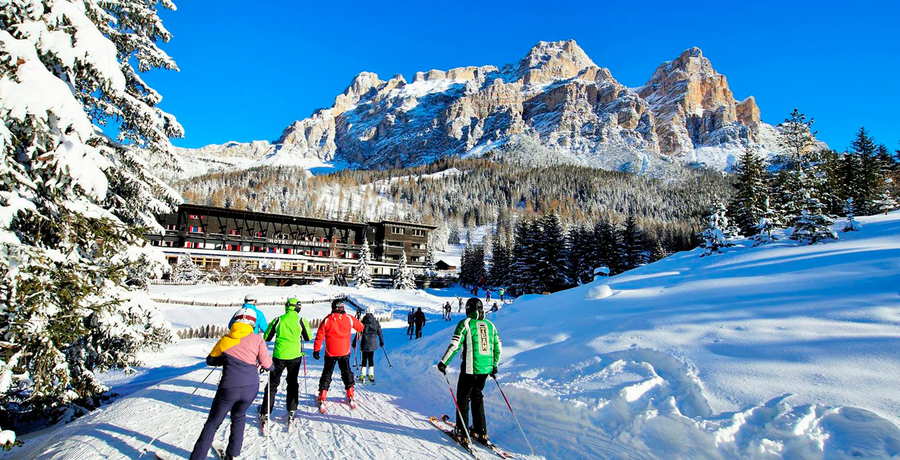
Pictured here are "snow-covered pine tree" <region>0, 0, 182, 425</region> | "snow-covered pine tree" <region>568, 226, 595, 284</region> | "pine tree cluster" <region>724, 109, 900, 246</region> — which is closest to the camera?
"snow-covered pine tree" <region>0, 0, 182, 425</region>

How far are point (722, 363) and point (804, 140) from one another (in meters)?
36.2

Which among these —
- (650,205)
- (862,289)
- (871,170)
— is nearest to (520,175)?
(650,205)

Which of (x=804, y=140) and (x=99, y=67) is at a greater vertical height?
(x=804, y=140)

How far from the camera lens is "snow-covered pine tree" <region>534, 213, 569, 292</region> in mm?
46688

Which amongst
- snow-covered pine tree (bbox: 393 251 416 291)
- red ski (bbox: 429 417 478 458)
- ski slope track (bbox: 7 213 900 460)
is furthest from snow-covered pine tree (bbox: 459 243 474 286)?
red ski (bbox: 429 417 478 458)

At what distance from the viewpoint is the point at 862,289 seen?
8.05 m

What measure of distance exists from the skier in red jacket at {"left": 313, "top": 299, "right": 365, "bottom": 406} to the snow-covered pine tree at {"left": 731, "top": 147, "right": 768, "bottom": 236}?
31.0m

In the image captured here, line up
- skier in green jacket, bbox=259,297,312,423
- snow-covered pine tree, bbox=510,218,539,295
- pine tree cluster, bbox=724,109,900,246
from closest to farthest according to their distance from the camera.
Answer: skier in green jacket, bbox=259,297,312,423
pine tree cluster, bbox=724,109,900,246
snow-covered pine tree, bbox=510,218,539,295

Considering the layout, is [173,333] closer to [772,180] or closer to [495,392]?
[495,392]

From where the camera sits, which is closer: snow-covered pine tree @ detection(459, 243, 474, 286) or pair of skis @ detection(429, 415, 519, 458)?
pair of skis @ detection(429, 415, 519, 458)

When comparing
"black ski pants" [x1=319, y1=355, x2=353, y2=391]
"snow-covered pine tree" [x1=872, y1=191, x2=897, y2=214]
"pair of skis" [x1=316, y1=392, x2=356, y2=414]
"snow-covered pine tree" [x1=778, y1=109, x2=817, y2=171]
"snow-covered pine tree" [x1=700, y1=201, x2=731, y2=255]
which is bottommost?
"pair of skis" [x1=316, y1=392, x2=356, y2=414]

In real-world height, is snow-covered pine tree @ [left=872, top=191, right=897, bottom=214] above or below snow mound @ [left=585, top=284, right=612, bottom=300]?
above

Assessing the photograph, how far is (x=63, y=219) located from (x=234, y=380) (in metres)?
4.53

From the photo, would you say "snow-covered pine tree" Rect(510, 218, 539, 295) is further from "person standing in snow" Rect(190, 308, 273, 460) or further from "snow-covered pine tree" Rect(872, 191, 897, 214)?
"person standing in snow" Rect(190, 308, 273, 460)
